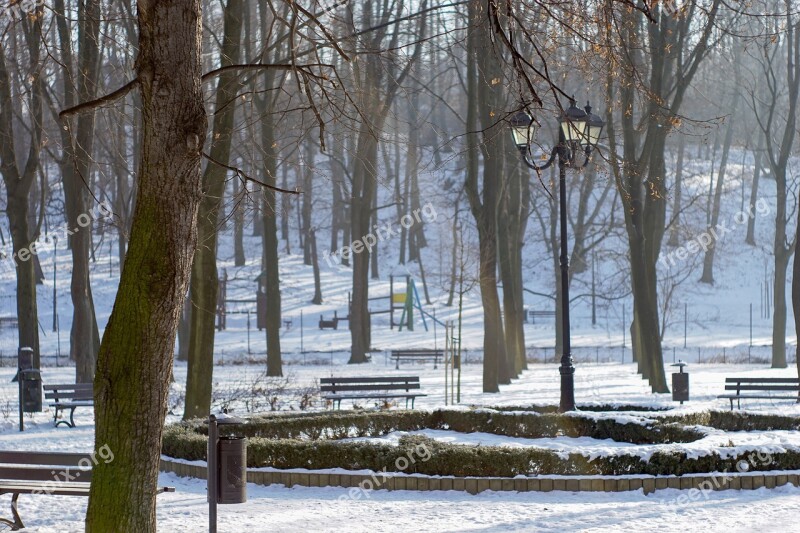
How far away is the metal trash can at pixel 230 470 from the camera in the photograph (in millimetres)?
7609

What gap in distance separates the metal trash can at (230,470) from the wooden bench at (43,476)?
0.74m

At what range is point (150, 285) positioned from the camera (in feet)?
21.7

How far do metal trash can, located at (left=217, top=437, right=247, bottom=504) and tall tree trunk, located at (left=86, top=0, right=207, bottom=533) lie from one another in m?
0.97

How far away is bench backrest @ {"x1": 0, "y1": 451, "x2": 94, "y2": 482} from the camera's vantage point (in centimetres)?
834

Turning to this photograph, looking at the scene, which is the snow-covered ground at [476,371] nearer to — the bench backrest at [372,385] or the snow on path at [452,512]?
the snow on path at [452,512]

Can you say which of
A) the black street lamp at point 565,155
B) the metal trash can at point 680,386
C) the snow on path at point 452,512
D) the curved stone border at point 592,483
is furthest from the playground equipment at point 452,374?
the snow on path at point 452,512

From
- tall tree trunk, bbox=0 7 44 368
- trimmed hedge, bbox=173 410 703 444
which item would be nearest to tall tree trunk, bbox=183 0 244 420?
trimmed hedge, bbox=173 410 703 444

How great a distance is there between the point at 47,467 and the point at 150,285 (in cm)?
269

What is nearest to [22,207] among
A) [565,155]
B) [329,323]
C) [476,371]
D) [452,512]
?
[565,155]

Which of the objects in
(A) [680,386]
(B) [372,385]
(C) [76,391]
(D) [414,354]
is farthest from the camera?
(D) [414,354]

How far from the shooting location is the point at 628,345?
4356cm

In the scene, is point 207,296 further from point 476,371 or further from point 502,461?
point 476,371

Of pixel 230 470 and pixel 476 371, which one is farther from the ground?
pixel 230 470

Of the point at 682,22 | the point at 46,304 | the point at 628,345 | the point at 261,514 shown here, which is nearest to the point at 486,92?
the point at 682,22
